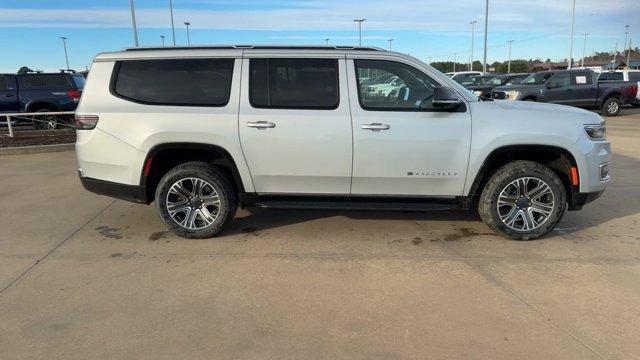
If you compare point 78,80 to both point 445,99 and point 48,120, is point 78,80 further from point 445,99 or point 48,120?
point 445,99

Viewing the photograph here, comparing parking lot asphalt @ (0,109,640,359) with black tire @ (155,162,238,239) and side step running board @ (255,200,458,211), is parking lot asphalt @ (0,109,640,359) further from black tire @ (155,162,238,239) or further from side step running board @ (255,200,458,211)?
side step running board @ (255,200,458,211)

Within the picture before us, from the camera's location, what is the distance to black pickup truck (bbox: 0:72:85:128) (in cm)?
1357

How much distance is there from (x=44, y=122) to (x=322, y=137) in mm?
11420

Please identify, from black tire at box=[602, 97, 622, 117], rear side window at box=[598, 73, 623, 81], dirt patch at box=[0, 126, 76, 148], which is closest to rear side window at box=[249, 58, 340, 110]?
dirt patch at box=[0, 126, 76, 148]

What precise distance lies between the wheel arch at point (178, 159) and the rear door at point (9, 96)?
425 inches

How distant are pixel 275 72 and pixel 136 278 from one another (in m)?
2.32

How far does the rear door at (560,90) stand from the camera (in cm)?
1783

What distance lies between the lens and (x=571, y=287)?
157 inches

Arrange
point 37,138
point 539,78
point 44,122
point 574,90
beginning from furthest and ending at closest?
point 539,78 → point 574,90 → point 44,122 → point 37,138

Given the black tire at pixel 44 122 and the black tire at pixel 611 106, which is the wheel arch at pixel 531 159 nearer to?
the black tire at pixel 44 122

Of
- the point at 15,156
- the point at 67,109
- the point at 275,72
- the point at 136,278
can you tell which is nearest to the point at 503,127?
the point at 275,72

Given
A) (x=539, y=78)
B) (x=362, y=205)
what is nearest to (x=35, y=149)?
(x=362, y=205)

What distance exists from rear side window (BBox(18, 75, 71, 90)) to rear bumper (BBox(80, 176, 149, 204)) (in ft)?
A: 32.6

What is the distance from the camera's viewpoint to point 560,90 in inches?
706
